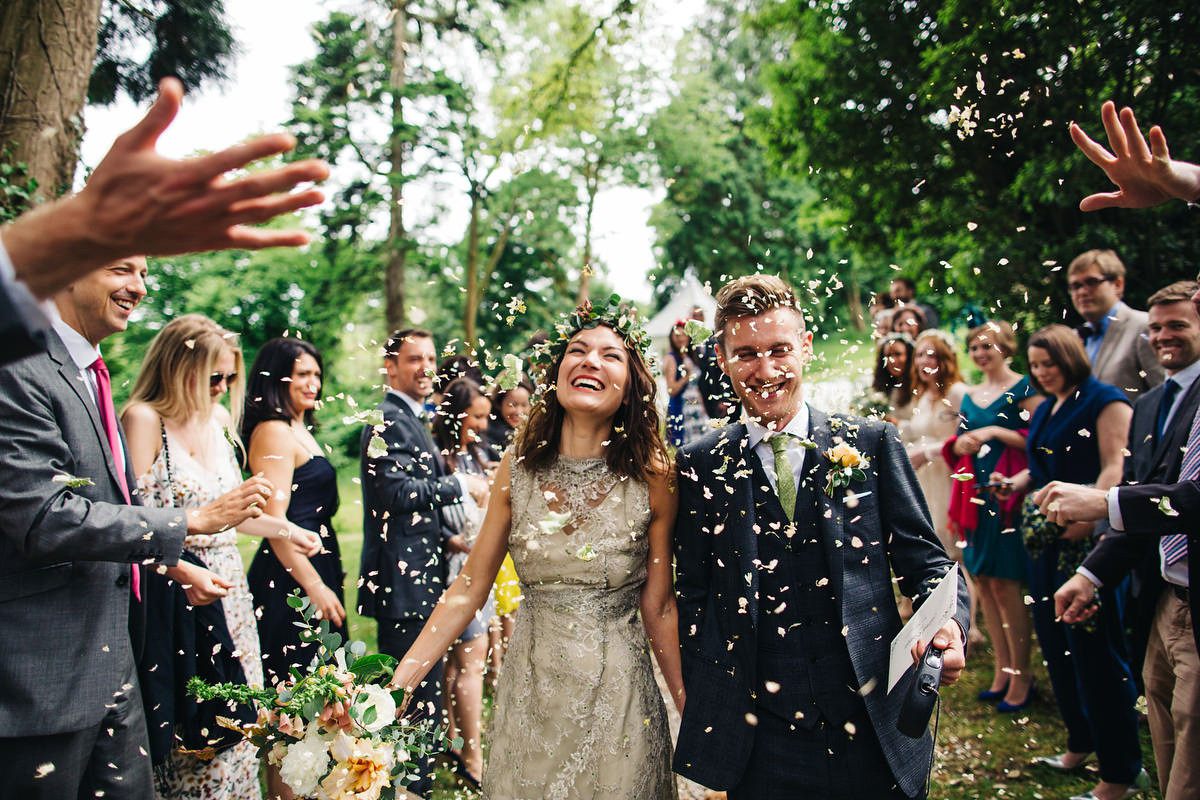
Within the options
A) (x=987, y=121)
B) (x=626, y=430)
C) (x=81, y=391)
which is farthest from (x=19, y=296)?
(x=987, y=121)

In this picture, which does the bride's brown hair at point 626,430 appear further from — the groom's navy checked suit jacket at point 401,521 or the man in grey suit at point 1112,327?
A: the man in grey suit at point 1112,327

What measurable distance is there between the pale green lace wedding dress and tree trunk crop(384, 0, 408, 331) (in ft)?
41.0

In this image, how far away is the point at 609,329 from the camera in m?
2.86

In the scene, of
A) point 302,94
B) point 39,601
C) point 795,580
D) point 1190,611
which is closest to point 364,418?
point 39,601

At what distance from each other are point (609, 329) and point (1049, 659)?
3.22 meters

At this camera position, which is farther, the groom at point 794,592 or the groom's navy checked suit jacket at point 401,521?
the groom's navy checked suit jacket at point 401,521

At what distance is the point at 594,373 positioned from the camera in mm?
2732

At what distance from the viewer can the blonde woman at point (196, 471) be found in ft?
10.1

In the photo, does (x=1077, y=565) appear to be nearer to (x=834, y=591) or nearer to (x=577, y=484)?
(x=834, y=591)

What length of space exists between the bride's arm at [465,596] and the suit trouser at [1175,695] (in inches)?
99.0

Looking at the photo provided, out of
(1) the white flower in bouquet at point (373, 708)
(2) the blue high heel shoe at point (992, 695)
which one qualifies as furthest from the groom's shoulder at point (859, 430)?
(2) the blue high heel shoe at point (992, 695)

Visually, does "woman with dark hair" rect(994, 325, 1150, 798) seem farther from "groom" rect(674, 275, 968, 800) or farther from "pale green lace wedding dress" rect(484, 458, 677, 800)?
"pale green lace wedding dress" rect(484, 458, 677, 800)

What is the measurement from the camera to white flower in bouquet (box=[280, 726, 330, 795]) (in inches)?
79.7

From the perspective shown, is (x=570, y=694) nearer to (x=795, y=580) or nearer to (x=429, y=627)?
(x=429, y=627)
